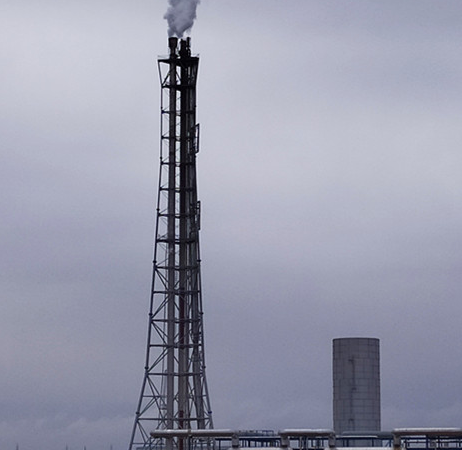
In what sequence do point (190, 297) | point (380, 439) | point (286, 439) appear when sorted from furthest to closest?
point (190, 297) → point (380, 439) → point (286, 439)

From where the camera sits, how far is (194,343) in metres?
94.4

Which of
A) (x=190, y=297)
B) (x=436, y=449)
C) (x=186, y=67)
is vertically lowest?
(x=436, y=449)

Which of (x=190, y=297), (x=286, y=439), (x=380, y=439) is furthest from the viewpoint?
(x=190, y=297)

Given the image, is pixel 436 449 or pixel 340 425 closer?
pixel 436 449

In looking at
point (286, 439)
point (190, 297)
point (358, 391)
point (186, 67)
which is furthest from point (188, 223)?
point (286, 439)

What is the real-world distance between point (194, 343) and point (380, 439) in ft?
50.2

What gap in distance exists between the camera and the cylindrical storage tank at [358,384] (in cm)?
9619

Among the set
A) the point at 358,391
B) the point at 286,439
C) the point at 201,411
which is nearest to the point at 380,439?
the point at 358,391

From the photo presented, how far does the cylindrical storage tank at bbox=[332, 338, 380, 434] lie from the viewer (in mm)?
96188

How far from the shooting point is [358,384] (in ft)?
316

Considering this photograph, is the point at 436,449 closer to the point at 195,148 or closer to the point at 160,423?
the point at 160,423

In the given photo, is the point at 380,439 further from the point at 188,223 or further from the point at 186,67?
the point at 186,67

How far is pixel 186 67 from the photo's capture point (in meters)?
96.5

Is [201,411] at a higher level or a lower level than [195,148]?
lower
